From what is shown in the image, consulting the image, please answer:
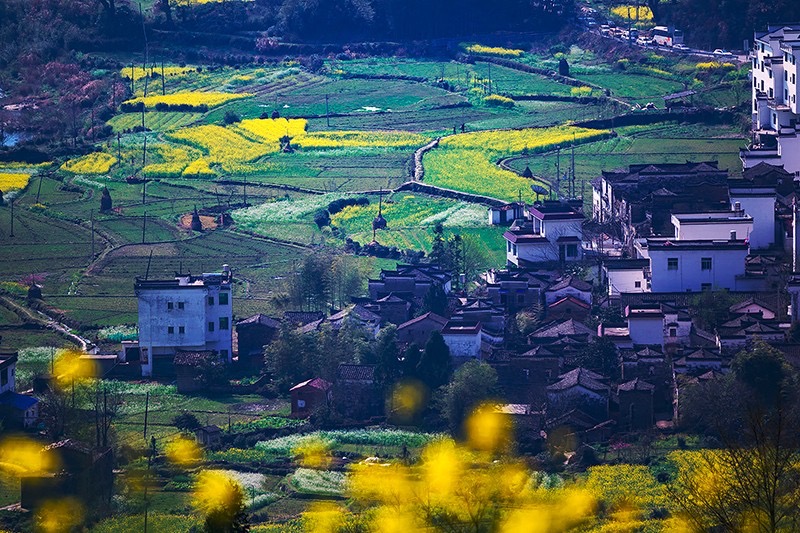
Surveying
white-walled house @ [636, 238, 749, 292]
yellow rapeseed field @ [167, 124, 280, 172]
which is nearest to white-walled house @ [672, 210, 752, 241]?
white-walled house @ [636, 238, 749, 292]

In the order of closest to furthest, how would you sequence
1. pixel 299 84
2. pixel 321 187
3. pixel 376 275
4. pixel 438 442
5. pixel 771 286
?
pixel 438 442 < pixel 771 286 < pixel 376 275 < pixel 321 187 < pixel 299 84

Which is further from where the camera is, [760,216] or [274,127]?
[274,127]

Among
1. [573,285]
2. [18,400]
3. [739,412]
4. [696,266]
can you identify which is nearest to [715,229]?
[696,266]

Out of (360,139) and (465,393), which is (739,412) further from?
(360,139)

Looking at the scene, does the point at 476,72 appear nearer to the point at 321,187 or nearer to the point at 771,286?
the point at 321,187

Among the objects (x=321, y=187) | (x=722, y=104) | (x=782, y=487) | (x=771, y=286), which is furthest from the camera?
(x=722, y=104)

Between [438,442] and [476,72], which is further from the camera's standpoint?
[476,72]

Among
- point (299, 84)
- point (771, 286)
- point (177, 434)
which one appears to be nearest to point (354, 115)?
point (299, 84)
